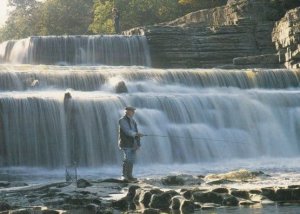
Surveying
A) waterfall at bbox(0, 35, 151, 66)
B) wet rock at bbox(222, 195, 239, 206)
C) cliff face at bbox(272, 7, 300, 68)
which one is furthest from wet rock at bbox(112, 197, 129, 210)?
waterfall at bbox(0, 35, 151, 66)

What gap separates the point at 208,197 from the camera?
47.8 feet

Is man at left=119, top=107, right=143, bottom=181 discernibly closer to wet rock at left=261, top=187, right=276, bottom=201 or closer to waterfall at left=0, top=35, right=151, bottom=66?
wet rock at left=261, top=187, right=276, bottom=201

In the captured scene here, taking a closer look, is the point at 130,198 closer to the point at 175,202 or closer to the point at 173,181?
the point at 175,202

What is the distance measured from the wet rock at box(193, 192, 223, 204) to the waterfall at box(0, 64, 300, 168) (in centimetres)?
835

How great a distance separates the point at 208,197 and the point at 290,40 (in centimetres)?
2530

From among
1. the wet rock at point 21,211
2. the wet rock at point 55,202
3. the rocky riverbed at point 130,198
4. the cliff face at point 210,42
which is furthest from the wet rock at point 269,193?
the cliff face at point 210,42

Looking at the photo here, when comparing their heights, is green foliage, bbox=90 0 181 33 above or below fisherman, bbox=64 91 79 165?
above

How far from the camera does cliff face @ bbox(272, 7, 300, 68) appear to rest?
1483 inches

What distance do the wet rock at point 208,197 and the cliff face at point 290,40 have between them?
23.7 m

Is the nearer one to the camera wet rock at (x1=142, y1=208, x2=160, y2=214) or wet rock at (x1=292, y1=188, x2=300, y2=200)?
wet rock at (x1=142, y1=208, x2=160, y2=214)

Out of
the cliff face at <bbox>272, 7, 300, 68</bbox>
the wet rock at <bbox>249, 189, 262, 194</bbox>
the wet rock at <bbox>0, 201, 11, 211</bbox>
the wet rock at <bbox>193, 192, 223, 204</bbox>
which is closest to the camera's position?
the wet rock at <bbox>0, 201, 11, 211</bbox>

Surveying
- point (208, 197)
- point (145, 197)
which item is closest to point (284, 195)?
point (208, 197)

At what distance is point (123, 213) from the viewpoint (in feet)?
43.5

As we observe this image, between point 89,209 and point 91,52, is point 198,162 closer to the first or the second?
point 89,209
